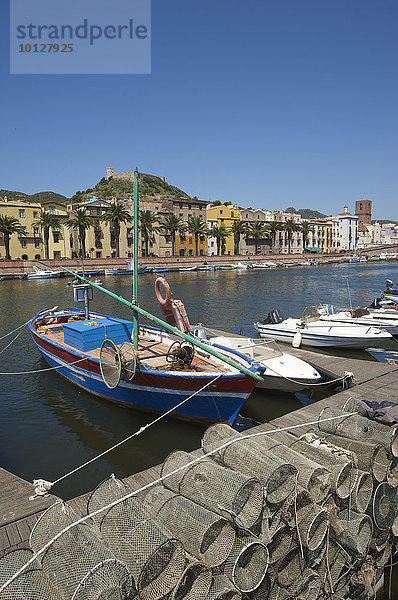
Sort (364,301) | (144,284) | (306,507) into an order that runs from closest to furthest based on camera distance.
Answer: (306,507) < (364,301) < (144,284)

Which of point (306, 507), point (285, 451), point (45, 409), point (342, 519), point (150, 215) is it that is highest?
point (150, 215)

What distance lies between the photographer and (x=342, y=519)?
643 centimetres

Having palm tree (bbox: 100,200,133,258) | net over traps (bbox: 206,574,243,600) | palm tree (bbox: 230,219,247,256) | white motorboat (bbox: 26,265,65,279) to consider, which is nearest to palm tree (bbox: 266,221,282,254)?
palm tree (bbox: 230,219,247,256)

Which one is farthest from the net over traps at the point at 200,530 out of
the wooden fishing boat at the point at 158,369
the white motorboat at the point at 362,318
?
the white motorboat at the point at 362,318

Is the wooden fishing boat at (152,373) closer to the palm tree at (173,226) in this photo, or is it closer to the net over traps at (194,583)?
the net over traps at (194,583)

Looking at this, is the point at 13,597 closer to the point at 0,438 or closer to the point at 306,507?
the point at 306,507

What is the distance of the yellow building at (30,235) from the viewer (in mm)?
85562

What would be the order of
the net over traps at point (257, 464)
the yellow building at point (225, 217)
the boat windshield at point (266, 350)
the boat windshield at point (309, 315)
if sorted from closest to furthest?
the net over traps at point (257, 464) < the boat windshield at point (266, 350) < the boat windshield at point (309, 315) < the yellow building at point (225, 217)

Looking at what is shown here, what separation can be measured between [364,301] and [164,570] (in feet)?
148

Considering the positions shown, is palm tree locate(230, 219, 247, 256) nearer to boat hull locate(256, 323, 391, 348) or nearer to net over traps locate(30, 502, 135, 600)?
boat hull locate(256, 323, 391, 348)

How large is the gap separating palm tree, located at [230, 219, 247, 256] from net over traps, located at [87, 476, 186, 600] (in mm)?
113225

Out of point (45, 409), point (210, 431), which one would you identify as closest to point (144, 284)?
point (45, 409)

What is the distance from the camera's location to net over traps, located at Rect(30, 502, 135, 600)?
430 centimetres

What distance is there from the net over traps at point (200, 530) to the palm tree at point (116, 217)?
88459 mm
